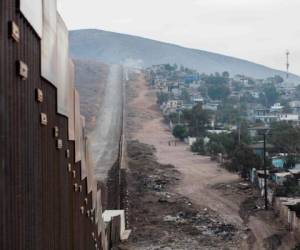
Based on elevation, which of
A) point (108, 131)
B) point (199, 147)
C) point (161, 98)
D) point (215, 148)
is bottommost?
point (199, 147)

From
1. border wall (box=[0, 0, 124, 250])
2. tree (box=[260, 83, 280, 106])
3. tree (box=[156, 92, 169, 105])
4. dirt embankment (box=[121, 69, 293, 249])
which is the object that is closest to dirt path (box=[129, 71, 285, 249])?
dirt embankment (box=[121, 69, 293, 249])

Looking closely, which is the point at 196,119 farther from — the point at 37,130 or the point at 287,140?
the point at 37,130

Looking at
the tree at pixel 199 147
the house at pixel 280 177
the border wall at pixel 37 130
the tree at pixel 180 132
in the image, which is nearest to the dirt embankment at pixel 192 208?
the tree at pixel 199 147

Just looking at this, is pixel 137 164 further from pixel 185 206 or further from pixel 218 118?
pixel 218 118

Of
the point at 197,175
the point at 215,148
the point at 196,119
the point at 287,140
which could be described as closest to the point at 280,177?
the point at 197,175

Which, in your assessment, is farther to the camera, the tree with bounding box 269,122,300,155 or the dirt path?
the tree with bounding box 269,122,300,155

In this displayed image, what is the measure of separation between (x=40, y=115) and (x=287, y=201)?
27279mm

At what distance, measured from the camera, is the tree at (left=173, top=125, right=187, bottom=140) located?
69.8 m

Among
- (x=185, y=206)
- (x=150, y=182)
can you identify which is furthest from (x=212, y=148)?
(x=185, y=206)

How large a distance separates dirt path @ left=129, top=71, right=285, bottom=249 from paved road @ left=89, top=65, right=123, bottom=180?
9.77 feet

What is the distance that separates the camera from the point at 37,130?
19.9 feet

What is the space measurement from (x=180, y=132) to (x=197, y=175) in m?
25.3

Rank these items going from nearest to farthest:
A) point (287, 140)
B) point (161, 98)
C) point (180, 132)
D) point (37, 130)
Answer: point (37, 130) → point (287, 140) → point (180, 132) → point (161, 98)

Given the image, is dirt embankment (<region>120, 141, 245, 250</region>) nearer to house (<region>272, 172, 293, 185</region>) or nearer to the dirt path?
the dirt path
